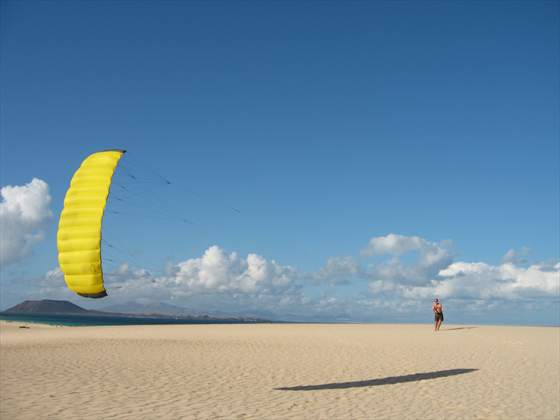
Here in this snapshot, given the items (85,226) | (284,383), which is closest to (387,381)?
(284,383)

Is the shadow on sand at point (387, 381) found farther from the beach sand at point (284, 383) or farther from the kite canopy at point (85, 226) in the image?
the kite canopy at point (85, 226)

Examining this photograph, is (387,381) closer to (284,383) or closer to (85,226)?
(284,383)

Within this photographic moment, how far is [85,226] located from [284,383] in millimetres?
7661

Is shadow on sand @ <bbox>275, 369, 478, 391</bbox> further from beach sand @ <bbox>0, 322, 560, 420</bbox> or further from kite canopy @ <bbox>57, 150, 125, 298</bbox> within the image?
kite canopy @ <bbox>57, 150, 125, 298</bbox>

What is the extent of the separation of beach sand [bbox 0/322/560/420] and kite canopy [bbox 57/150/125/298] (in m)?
3.10

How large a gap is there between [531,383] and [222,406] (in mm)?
9955

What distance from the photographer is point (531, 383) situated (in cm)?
1545

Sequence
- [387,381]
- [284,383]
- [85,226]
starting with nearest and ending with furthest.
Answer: [85,226]
[284,383]
[387,381]

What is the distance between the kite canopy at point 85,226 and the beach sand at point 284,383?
10.2 feet

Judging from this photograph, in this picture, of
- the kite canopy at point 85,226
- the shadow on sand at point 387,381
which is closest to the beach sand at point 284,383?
the shadow on sand at point 387,381

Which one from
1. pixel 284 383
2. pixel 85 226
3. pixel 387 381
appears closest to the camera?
pixel 85 226

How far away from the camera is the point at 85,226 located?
12.6m

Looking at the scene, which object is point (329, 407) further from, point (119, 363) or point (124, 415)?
point (119, 363)

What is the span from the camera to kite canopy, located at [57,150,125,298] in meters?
12.2
